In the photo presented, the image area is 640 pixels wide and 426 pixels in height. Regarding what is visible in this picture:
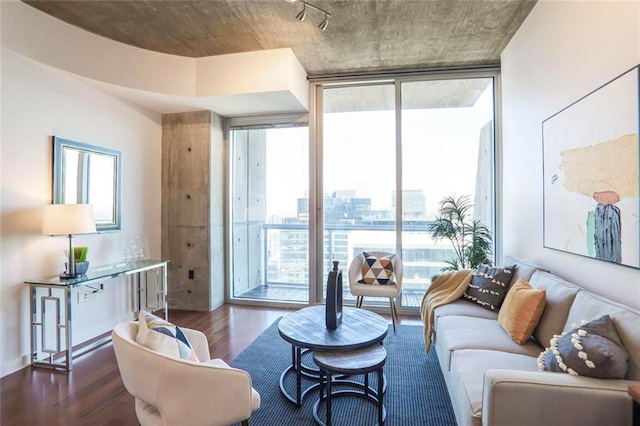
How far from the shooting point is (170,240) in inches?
166

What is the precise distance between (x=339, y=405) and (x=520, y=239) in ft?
7.68

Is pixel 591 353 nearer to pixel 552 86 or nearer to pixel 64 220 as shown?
pixel 552 86

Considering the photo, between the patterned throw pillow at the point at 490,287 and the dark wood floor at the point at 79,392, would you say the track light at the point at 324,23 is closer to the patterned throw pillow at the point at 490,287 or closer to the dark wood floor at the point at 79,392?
the patterned throw pillow at the point at 490,287

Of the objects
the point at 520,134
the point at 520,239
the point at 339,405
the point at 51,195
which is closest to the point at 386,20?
the point at 520,134

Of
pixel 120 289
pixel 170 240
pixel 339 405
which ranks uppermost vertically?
pixel 170 240

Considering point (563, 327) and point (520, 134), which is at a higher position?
point (520, 134)

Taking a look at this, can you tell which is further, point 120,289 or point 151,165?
point 151,165

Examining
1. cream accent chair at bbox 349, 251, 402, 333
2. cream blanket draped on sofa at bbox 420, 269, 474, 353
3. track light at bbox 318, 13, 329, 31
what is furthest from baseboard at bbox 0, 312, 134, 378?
track light at bbox 318, 13, 329, 31

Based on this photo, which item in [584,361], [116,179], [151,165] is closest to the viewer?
[584,361]

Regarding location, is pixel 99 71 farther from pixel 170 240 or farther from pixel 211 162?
pixel 170 240

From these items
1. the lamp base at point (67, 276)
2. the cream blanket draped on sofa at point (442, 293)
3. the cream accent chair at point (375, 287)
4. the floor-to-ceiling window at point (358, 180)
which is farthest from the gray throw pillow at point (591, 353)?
the lamp base at point (67, 276)

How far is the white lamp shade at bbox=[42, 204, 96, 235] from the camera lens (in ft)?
8.50

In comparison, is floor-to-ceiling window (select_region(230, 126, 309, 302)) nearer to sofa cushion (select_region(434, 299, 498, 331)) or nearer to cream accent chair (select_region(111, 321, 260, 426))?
sofa cushion (select_region(434, 299, 498, 331))

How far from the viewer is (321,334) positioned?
208 centimetres
